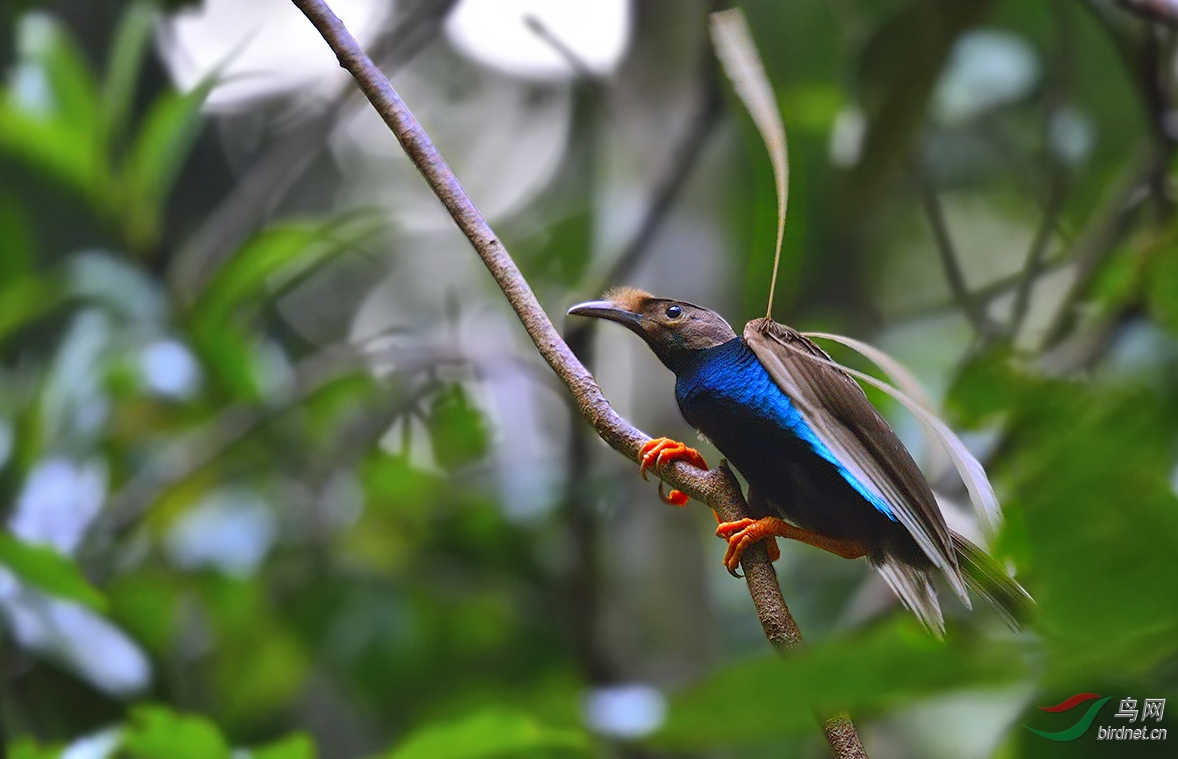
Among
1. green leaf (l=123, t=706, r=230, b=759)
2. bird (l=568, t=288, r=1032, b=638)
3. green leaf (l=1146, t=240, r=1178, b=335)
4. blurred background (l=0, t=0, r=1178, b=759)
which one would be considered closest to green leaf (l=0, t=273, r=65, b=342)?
blurred background (l=0, t=0, r=1178, b=759)

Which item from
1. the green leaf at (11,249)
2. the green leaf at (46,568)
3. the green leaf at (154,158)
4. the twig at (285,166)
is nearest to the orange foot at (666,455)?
the green leaf at (46,568)

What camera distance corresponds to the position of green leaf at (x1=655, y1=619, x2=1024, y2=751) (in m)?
1.02

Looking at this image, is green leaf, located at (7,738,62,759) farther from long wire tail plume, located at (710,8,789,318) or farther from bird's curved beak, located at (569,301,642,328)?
long wire tail plume, located at (710,8,789,318)

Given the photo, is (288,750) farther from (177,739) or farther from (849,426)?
(849,426)

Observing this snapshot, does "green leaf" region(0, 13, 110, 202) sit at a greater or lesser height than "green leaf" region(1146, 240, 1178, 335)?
greater

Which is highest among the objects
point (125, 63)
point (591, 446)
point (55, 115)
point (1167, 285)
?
point (125, 63)

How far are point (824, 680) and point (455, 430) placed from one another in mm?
3153

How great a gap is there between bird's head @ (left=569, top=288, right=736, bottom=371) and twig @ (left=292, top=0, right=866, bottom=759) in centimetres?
23

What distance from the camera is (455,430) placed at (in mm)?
4109

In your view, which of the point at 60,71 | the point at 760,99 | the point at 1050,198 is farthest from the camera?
the point at 60,71

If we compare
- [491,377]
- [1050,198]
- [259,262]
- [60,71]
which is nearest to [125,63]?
[60,71]

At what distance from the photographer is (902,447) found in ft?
4.52

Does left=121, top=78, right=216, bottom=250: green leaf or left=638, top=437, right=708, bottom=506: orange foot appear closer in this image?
left=638, top=437, right=708, bottom=506: orange foot

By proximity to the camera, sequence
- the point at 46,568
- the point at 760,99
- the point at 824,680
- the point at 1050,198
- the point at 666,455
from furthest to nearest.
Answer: the point at 1050,198 < the point at 46,568 < the point at 666,455 < the point at 760,99 < the point at 824,680
